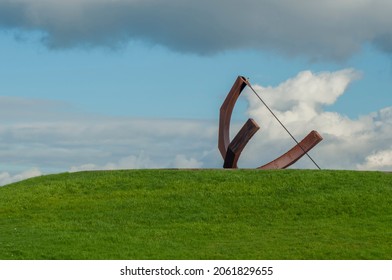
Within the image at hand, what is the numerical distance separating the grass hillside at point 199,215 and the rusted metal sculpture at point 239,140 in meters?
0.62

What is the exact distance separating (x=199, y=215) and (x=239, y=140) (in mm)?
4384

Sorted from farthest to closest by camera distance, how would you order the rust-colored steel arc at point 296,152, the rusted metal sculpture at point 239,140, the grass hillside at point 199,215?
1. the rust-colored steel arc at point 296,152
2. the rusted metal sculpture at point 239,140
3. the grass hillside at point 199,215

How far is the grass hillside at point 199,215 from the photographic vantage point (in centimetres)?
1434

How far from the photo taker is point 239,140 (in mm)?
21141

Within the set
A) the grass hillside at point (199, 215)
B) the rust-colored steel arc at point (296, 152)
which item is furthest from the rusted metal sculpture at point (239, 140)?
the grass hillside at point (199, 215)

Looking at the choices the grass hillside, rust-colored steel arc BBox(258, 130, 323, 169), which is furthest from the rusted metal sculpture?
Answer: the grass hillside

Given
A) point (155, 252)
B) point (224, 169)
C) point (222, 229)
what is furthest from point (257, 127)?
point (155, 252)

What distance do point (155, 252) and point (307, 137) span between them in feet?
29.0

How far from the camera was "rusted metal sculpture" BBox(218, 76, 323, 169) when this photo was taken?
2106 cm

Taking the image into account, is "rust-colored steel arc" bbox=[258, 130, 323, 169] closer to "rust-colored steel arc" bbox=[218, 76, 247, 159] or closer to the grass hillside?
the grass hillside

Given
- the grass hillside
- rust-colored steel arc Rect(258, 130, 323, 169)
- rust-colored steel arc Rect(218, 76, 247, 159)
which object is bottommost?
the grass hillside

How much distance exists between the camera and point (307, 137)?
21.7 metres

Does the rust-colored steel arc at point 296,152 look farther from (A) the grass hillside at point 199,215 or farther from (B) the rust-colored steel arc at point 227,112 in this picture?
(B) the rust-colored steel arc at point 227,112

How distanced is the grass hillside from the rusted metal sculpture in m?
0.62
